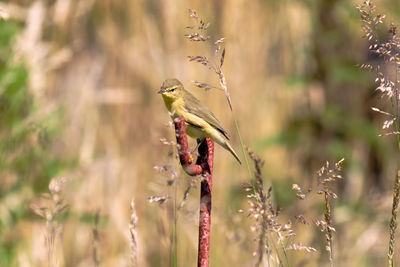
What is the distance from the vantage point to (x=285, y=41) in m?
3.71

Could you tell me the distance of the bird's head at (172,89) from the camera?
132cm

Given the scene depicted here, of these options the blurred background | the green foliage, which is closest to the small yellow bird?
the green foliage

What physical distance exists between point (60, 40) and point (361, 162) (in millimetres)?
1999

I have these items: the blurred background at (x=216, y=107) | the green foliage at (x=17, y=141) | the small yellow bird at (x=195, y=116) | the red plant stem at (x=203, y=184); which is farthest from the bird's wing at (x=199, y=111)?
the blurred background at (x=216, y=107)

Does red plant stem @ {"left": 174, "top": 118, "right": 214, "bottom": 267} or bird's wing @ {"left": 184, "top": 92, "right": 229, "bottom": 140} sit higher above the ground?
bird's wing @ {"left": 184, "top": 92, "right": 229, "bottom": 140}

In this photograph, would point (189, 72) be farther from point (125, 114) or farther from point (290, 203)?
point (290, 203)

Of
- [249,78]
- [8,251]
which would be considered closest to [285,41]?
[249,78]

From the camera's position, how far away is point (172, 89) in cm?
136

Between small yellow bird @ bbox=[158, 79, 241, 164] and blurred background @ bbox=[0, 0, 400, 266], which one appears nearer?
small yellow bird @ bbox=[158, 79, 241, 164]

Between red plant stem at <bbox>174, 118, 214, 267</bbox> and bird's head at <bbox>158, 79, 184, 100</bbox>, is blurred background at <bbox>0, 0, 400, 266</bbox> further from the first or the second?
red plant stem at <bbox>174, 118, 214, 267</bbox>

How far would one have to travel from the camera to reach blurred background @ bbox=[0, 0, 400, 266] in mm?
3000

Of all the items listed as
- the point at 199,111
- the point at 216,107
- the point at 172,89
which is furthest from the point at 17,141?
the point at 216,107

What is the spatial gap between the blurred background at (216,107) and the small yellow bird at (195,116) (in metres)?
1.30

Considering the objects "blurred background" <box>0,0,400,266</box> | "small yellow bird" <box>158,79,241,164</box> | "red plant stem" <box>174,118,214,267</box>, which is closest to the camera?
"red plant stem" <box>174,118,214,267</box>
